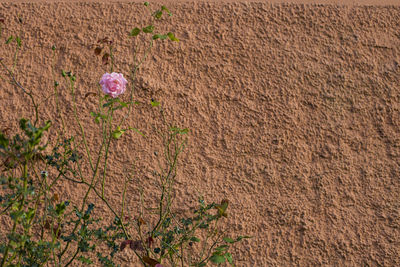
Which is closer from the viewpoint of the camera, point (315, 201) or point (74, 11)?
point (315, 201)

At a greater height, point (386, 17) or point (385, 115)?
point (386, 17)

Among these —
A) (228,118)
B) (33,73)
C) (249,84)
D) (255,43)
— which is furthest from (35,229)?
(255,43)

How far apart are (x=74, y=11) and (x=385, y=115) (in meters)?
1.30

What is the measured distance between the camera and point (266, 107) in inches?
73.9

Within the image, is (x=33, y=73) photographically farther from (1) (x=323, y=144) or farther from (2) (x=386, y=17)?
(2) (x=386, y=17)

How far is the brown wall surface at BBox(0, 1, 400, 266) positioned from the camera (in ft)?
5.97

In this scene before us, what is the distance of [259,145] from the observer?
185 cm

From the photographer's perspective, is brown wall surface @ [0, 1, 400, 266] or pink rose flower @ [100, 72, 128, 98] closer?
pink rose flower @ [100, 72, 128, 98]

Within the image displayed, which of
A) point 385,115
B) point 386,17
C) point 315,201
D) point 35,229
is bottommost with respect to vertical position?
point 35,229

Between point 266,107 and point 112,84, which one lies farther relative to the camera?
point 266,107

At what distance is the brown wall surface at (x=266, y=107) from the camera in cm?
182

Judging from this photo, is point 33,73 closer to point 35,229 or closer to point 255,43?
point 35,229

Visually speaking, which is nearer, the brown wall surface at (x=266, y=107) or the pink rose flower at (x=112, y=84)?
the pink rose flower at (x=112, y=84)

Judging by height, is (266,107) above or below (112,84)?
above
